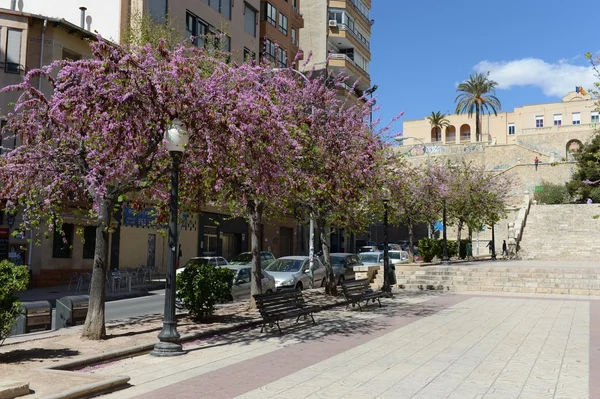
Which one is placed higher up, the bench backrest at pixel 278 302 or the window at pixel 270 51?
the window at pixel 270 51

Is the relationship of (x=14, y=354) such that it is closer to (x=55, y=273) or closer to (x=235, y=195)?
(x=235, y=195)

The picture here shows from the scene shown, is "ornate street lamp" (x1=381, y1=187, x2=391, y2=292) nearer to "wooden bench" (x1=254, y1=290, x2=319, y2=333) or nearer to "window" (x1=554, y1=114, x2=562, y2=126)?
"wooden bench" (x1=254, y1=290, x2=319, y2=333)

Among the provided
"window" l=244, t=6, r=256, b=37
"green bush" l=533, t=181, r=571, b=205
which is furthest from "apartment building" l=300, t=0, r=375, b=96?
"green bush" l=533, t=181, r=571, b=205

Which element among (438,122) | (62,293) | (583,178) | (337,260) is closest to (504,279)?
(337,260)

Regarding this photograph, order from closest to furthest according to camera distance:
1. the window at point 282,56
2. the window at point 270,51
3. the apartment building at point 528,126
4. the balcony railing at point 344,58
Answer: the window at point 270,51
the window at point 282,56
the balcony railing at point 344,58
the apartment building at point 528,126

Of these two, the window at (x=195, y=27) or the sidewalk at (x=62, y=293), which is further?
the window at (x=195, y=27)

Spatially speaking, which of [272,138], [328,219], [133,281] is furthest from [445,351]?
[133,281]

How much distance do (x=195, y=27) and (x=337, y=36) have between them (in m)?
21.4

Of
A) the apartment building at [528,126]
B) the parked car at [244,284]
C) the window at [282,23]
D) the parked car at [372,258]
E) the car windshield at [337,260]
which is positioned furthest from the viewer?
the apartment building at [528,126]

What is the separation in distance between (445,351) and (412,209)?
84.9ft

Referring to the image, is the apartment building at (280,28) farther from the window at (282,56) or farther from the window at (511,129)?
the window at (511,129)

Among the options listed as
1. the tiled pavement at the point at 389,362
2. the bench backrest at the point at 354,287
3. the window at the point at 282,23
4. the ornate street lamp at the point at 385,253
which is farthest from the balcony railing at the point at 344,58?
the tiled pavement at the point at 389,362

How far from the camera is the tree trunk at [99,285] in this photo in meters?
11.3

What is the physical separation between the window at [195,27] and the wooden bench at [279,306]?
72.6ft
